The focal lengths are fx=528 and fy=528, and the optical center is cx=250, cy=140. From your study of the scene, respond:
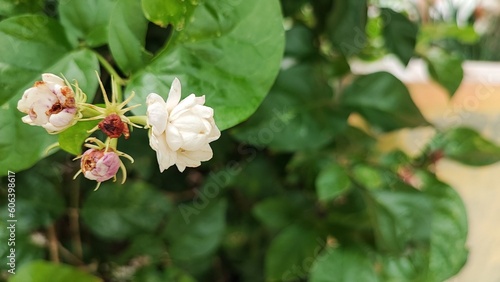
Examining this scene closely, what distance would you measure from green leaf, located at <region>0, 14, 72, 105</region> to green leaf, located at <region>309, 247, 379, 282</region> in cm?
31

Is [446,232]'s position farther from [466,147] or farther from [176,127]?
[176,127]

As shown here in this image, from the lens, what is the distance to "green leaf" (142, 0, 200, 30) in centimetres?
32

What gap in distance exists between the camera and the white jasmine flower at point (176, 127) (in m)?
0.24

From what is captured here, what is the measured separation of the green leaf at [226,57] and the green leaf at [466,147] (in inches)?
13.0

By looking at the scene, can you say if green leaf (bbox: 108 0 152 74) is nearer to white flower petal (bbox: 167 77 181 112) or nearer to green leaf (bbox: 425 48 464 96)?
white flower petal (bbox: 167 77 181 112)

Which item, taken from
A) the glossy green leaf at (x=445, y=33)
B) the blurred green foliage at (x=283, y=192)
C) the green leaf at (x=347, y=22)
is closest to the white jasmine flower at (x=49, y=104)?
the blurred green foliage at (x=283, y=192)

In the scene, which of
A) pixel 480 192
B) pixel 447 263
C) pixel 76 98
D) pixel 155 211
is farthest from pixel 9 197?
pixel 480 192

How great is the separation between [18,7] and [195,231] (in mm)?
282

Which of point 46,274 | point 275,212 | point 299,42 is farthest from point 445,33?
point 46,274

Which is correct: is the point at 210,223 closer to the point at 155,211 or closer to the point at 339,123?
the point at 155,211

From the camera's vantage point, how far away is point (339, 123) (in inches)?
21.6

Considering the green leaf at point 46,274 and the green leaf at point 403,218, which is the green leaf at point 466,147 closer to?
the green leaf at point 403,218

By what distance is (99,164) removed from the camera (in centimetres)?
25

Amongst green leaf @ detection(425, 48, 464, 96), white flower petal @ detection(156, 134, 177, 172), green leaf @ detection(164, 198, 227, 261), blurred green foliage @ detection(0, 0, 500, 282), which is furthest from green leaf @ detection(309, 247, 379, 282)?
white flower petal @ detection(156, 134, 177, 172)
